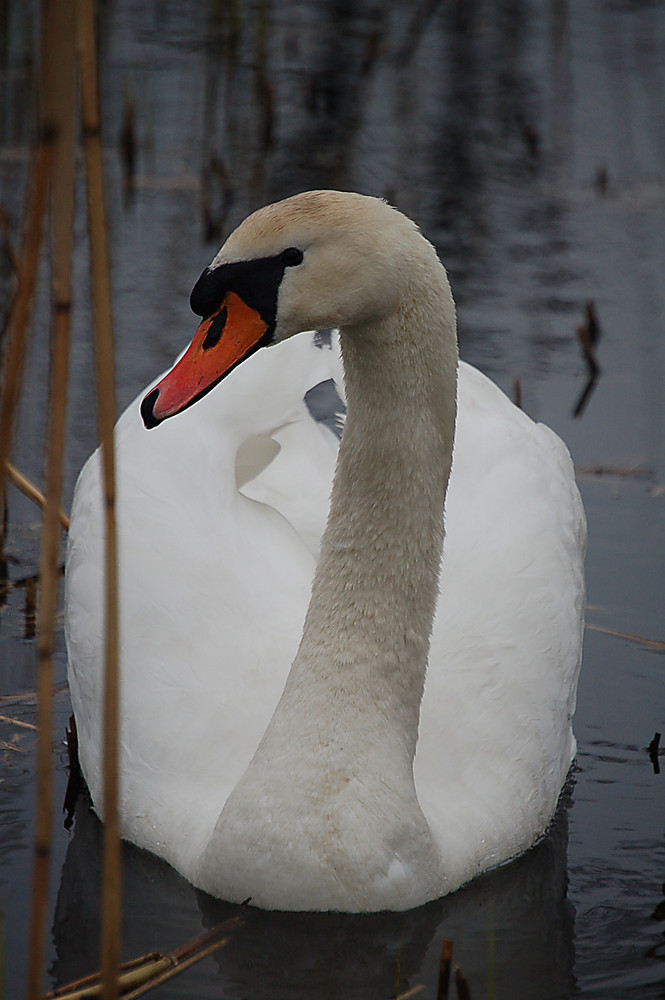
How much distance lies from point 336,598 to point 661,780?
1.37 meters

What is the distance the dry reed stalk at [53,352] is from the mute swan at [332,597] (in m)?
0.83

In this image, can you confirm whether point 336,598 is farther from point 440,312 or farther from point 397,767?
point 440,312

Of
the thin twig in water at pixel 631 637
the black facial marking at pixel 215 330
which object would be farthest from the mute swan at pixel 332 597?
the thin twig in water at pixel 631 637

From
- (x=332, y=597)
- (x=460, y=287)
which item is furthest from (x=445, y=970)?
(x=460, y=287)

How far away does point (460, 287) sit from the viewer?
8.20 m

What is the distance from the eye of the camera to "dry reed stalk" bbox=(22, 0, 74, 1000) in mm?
1878

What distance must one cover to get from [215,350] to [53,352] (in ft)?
3.33

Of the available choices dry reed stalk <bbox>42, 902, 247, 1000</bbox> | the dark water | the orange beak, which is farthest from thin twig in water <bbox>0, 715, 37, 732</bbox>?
the orange beak

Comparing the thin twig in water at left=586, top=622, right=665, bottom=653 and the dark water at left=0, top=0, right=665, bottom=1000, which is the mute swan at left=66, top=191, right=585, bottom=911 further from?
the thin twig in water at left=586, top=622, right=665, bottom=653

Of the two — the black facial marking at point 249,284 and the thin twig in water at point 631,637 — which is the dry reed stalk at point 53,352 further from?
the thin twig in water at point 631,637

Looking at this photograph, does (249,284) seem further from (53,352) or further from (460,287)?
(460,287)

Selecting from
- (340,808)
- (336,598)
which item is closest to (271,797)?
(340,808)

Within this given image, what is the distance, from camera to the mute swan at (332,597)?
3.27m

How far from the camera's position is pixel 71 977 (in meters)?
3.49
